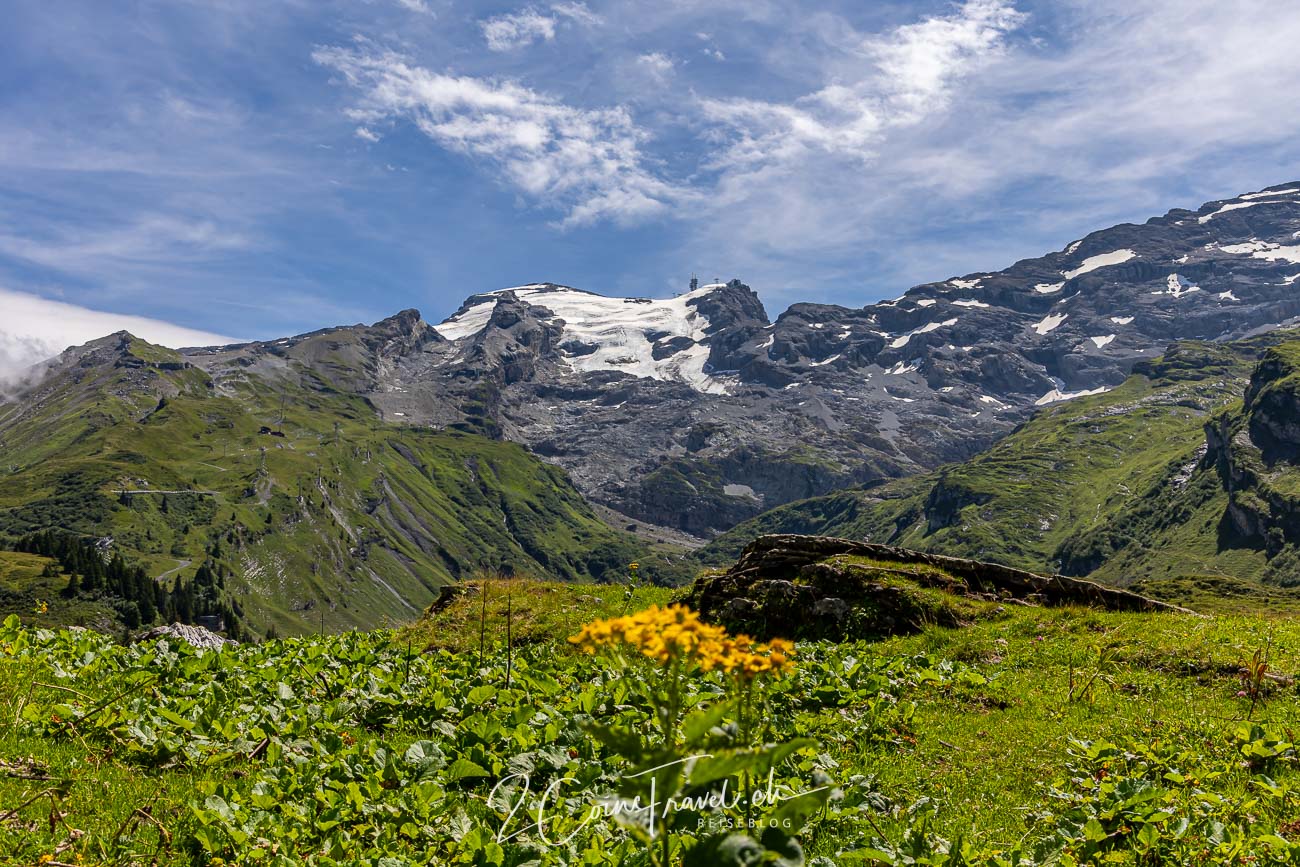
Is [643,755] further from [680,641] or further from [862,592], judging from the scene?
[862,592]

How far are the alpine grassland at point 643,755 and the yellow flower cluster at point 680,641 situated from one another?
0.08ft

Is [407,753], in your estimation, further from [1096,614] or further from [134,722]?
[1096,614]

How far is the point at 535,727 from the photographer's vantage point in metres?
10.5

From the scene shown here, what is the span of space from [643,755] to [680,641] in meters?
0.62

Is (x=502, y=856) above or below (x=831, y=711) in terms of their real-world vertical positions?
above

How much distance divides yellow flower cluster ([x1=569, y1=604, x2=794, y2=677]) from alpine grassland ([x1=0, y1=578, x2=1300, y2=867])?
0.9 inches

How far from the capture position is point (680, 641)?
3.91 meters

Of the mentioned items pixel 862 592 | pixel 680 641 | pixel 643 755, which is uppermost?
pixel 680 641

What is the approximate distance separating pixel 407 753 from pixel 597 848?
11.7 feet

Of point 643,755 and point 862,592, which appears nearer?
point 643,755

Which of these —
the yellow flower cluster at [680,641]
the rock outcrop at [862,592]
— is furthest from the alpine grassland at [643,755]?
the rock outcrop at [862,592]

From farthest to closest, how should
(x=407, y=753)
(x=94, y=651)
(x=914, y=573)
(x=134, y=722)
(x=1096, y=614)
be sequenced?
(x=914, y=573) → (x=1096, y=614) → (x=94, y=651) → (x=134, y=722) → (x=407, y=753)

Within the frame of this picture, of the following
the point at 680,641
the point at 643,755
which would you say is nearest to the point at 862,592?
the point at 680,641

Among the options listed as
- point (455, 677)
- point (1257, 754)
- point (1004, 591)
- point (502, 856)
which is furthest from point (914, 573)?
point (502, 856)
